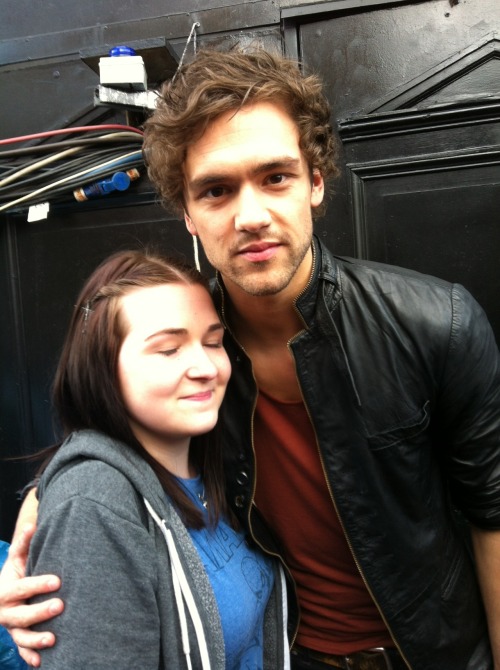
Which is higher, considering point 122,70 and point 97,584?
point 122,70

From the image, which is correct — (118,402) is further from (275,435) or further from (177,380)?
(275,435)

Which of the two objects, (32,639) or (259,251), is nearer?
(32,639)

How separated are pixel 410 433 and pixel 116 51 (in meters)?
2.04

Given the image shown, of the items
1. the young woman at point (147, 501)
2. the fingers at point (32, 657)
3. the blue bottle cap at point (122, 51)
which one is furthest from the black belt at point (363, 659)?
the blue bottle cap at point (122, 51)

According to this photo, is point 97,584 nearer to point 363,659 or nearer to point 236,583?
point 236,583

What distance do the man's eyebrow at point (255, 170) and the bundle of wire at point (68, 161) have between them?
1192 mm

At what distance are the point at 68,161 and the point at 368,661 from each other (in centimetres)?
236

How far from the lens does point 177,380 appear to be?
3.70 ft

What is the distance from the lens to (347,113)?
2.27 meters

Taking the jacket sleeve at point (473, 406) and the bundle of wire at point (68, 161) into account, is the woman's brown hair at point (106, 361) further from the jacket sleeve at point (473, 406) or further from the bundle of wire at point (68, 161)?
the bundle of wire at point (68, 161)

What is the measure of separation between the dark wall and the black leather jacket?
0.92 meters

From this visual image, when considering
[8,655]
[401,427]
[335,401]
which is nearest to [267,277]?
[335,401]

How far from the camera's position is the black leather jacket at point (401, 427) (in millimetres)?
1341

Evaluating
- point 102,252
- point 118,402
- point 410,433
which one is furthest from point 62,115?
point 410,433
